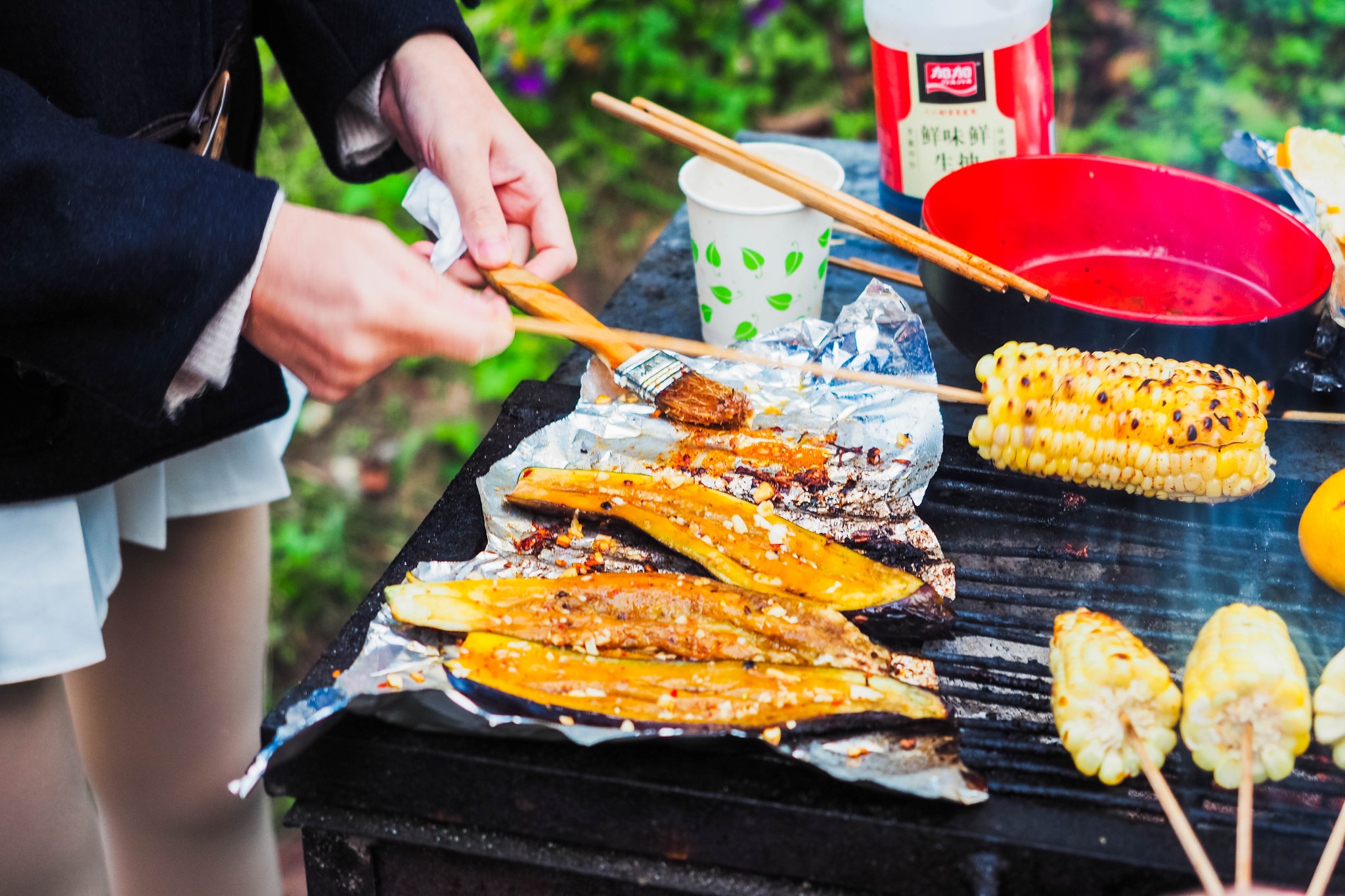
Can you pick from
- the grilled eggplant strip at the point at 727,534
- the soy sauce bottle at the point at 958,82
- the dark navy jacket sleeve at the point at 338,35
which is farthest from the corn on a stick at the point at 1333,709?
the dark navy jacket sleeve at the point at 338,35

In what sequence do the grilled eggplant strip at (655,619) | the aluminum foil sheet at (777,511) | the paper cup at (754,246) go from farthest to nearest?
the paper cup at (754,246) → the grilled eggplant strip at (655,619) → the aluminum foil sheet at (777,511)

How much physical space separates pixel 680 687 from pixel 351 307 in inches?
30.0

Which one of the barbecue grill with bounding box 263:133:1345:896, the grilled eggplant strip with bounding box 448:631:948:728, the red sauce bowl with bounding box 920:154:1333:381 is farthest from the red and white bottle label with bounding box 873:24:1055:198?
the grilled eggplant strip with bounding box 448:631:948:728

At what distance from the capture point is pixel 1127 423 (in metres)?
1.83

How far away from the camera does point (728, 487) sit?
200 cm

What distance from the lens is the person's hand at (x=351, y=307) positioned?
154 centimetres

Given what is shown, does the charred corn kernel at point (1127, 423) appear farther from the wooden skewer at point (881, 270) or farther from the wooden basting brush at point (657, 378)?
the wooden skewer at point (881, 270)

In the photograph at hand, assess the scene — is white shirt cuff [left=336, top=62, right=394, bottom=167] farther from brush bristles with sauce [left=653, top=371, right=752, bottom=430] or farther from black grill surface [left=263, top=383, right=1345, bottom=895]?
black grill surface [left=263, top=383, right=1345, bottom=895]

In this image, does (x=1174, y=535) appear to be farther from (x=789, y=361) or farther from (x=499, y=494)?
(x=499, y=494)

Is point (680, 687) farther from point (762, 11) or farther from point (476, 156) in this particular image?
point (762, 11)

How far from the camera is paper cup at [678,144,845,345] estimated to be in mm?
2350

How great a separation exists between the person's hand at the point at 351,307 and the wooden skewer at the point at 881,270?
4.48ft

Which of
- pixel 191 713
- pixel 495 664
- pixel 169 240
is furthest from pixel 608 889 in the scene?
pixel 191 713

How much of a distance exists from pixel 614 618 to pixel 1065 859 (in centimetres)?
75
